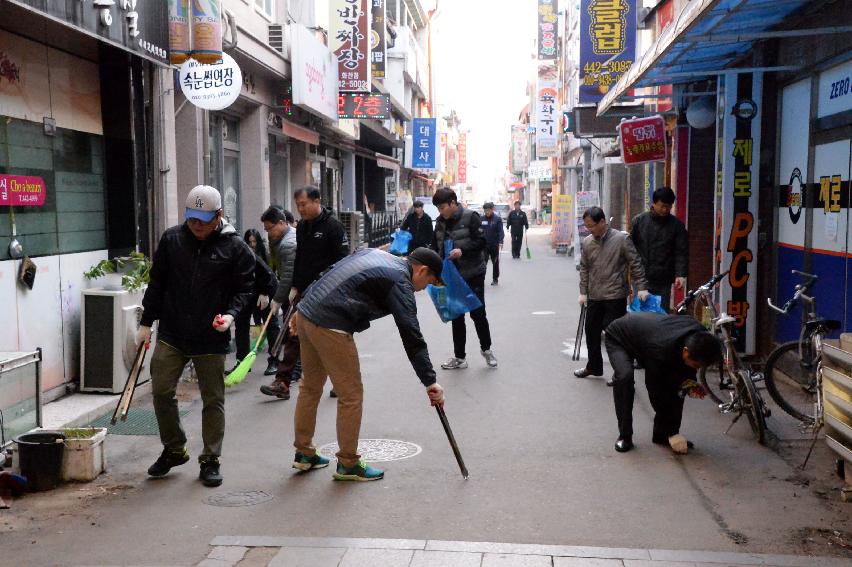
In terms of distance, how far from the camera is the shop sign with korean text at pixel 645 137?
1281 cm

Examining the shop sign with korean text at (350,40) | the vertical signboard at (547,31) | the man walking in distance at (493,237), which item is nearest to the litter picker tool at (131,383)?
the man walking in distance at (493,237)

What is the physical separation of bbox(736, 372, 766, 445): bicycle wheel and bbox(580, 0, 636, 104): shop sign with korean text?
40.6 feet

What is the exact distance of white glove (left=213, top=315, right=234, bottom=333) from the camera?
231 inches

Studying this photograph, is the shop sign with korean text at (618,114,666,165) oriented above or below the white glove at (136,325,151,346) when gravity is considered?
above

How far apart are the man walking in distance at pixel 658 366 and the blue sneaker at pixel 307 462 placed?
7.27ft

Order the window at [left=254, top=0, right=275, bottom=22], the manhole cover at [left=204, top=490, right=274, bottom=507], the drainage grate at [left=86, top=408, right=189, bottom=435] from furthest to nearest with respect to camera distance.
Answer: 1. the window at [left=254, top=0, right=275, bottom=22]
2. the drainage grate at [left=86, top=408, right=189, bottom=435]
3. the manhole cover at [left=204, top=490, right=274, bottom=507]

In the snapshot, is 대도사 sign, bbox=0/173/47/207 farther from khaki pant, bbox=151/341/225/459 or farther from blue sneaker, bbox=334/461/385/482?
blue sneaker, bbox=334/461/385/482

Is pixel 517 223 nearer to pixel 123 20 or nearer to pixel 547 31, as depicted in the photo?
pixel 123 20

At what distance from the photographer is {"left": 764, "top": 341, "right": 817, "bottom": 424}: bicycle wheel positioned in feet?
24.7

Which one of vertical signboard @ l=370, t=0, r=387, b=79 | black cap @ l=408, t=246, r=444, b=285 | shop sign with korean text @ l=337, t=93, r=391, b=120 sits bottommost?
black cap @ l=408, t=246, r=444, b=285

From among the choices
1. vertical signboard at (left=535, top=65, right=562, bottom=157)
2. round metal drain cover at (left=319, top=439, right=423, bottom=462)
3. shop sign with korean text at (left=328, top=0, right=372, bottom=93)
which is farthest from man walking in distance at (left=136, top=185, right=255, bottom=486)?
vertical signboard at (left=535, top=65, right=562, bottom=157)

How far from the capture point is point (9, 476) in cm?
572

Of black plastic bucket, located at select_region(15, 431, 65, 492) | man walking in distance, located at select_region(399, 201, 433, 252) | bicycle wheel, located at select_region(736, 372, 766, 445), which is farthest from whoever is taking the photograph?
man walking in distance, located at select_region(399, 201, 433, 252)

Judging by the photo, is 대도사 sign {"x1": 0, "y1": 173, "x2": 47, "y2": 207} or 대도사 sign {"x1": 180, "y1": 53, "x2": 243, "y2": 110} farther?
대도사 sign {"x1": 180, "y1": 53, "x2": 243, "y2": 110}
